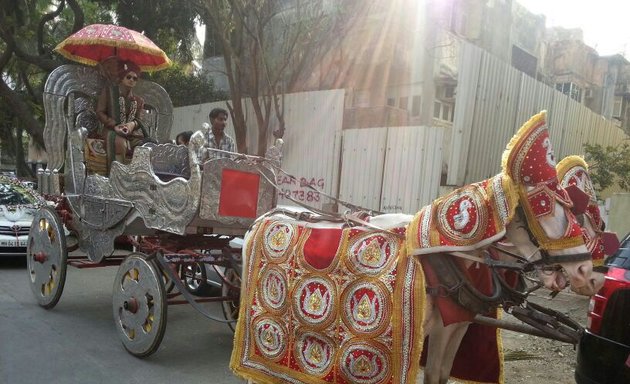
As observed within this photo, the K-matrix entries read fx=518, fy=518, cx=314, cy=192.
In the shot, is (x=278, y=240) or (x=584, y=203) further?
(x=278, y=240)

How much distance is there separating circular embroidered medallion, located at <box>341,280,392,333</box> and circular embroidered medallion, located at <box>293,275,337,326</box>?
9 cm

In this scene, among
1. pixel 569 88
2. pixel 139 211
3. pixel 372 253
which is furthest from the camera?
pixel 569 88

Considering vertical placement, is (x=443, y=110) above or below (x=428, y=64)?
below

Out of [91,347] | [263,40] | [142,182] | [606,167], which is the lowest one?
A: [91,347]

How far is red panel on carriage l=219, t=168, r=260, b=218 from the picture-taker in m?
4.04

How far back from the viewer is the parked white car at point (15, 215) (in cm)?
734

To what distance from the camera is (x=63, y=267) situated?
5.01 m

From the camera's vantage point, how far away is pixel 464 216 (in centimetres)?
246

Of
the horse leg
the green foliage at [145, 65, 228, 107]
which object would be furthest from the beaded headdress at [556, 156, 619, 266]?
the green foliage at [145, 65, 228, 107]

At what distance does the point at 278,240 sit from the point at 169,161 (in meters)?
2.21

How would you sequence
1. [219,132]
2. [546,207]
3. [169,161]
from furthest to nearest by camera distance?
[219,132], [169,161], [546,207]

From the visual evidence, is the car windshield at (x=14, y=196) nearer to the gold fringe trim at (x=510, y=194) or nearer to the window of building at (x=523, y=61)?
the gold fringe trim at (x=510, y=194)

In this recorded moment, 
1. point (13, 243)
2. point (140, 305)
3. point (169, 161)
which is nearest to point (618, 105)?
point (169, 161)

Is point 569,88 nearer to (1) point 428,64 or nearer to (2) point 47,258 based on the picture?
(1) point 428,64
